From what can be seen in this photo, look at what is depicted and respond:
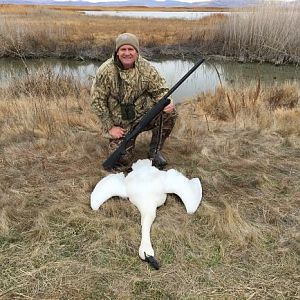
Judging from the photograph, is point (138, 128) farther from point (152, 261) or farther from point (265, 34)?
point (265, 34)

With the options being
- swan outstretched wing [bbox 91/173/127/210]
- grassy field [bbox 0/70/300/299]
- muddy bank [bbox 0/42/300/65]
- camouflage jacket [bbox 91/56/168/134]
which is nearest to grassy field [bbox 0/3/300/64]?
muddy bank [bbox 0/42/300/65]

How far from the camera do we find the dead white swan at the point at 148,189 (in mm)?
3017

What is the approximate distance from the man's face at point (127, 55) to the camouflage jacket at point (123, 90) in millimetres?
87

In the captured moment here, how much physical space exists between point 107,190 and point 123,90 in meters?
1.05

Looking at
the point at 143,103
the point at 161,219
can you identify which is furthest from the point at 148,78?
the point at 161,219

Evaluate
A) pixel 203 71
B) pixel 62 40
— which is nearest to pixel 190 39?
pixel 203 71

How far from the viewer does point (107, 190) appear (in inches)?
126

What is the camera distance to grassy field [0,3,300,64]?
11359 mm

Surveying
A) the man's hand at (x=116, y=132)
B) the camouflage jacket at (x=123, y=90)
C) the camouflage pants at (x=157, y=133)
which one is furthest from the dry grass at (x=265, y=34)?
the man's hand at (x=116, y=132)

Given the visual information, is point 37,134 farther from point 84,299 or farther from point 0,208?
point 84,299

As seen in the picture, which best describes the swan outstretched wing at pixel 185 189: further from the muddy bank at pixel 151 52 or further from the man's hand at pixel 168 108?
the muddy bank at pixel 151 52

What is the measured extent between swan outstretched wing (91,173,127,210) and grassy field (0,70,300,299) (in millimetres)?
82

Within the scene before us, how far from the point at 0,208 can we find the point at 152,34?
1637 centimetres

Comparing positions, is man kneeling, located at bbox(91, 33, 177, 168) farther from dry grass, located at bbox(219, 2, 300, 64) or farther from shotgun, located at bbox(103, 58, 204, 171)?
dry grass, located at bbox(219, 2, 300, 64)
